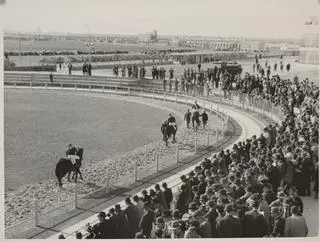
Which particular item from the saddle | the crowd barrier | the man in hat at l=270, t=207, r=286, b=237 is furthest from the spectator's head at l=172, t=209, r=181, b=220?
the saddle

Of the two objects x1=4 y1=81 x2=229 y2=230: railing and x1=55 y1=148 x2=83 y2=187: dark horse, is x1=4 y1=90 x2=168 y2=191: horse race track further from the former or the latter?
x1=4 y1=81 x2=229 y2=230: railing

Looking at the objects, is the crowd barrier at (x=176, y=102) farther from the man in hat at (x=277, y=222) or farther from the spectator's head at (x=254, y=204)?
the man in hat at (x=277, y=222)

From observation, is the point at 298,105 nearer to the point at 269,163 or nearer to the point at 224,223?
the point at 269,163

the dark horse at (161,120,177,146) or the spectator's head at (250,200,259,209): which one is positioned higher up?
the spectator's head at (250,200,259,209)

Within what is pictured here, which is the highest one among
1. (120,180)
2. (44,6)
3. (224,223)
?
(44,6)

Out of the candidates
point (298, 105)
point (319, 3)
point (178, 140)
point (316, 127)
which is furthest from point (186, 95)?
point (319, 3)

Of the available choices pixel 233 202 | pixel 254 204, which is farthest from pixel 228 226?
pixel 254 204
